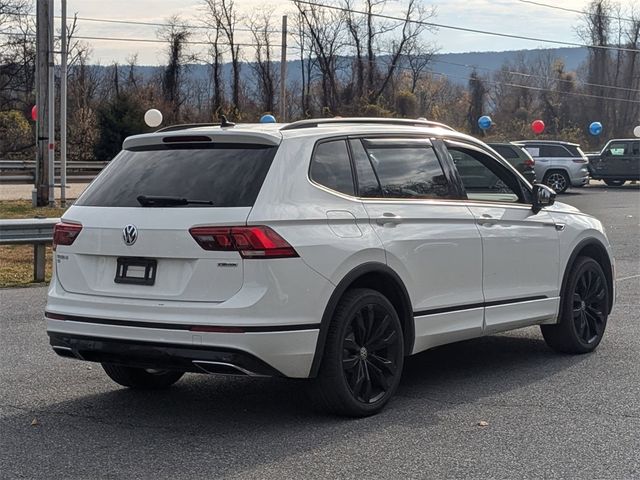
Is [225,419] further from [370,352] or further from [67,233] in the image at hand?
[67,233]

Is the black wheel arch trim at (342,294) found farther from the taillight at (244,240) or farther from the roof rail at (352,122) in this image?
the roof rail at (352,122)

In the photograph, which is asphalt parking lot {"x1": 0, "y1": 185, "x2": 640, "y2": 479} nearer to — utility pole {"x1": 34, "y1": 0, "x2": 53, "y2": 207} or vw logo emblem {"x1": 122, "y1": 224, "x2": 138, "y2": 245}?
vw logo emblem {"x1": 122, "y1": 224, "x2": 138, "y2": 245}

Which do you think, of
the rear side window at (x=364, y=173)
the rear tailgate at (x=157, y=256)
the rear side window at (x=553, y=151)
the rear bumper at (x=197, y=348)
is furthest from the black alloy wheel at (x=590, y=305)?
the rear side window at (x=553, y=151)

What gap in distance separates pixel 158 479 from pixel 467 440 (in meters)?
1.73

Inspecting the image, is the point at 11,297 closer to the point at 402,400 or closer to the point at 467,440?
the point at 402,400

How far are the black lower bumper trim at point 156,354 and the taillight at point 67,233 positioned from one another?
569mm

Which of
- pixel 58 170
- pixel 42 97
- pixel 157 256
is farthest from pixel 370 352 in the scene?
pixel 58 170

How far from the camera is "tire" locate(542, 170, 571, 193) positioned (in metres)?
33.0

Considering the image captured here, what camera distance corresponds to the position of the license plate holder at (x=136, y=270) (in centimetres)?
552

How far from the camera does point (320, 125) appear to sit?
6.20m

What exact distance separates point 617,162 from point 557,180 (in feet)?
17.1

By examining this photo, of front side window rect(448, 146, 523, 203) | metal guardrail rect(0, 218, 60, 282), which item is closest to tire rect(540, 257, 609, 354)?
front side window rect(448, 146, 523, 203)

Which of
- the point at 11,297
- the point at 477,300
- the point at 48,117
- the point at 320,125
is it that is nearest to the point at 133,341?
the point at 320,125

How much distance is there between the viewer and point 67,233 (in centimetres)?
591
